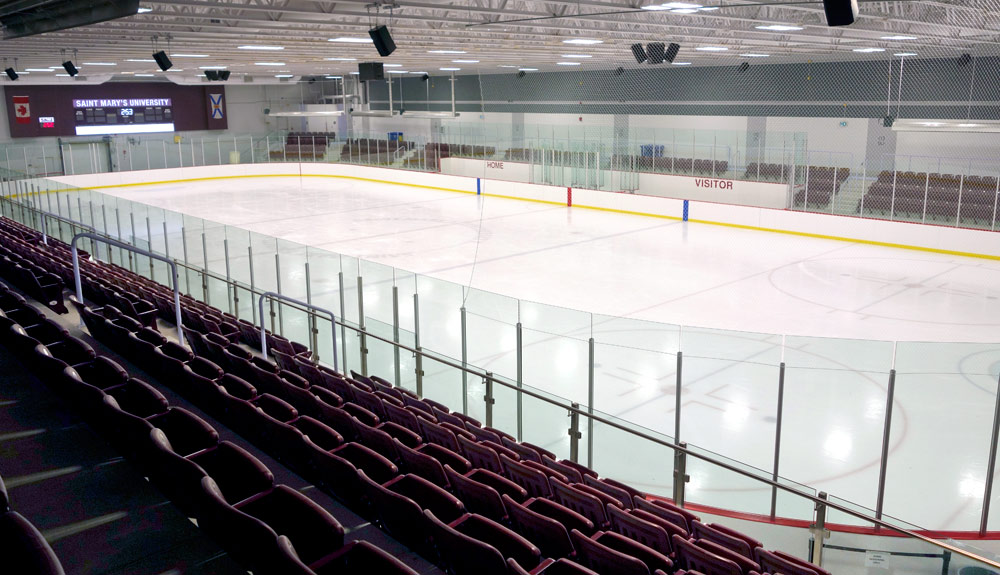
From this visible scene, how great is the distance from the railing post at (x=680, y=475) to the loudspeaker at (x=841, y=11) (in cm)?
506

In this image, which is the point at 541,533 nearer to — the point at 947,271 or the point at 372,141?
the point at 947,271

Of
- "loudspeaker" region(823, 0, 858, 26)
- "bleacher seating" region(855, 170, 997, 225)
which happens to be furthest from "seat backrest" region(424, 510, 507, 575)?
"bleacher seating" region(855, 170, 997, 225)

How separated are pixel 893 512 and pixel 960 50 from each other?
1708 cm

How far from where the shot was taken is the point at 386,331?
9.40 meters

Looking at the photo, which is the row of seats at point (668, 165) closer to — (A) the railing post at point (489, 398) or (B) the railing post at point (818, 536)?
(A) the railing post at point (489, 398)

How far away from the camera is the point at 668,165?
1064 inches

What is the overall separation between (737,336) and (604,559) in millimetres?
4771

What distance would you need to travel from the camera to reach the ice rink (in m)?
7.07

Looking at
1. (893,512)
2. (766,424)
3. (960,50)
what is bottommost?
(893,512)

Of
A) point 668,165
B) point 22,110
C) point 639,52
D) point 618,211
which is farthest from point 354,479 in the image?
point 22,110

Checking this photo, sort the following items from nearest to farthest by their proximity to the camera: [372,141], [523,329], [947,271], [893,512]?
[893,512], [523,329], [947,271], [372,141]

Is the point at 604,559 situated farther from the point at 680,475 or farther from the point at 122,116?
the point at 122,116

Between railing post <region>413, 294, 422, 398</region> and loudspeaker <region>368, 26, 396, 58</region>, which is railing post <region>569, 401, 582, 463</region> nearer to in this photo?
railing post <region>413, 294, 422, 398</region>

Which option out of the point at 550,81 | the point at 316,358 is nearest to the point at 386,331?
the point at 316,358
